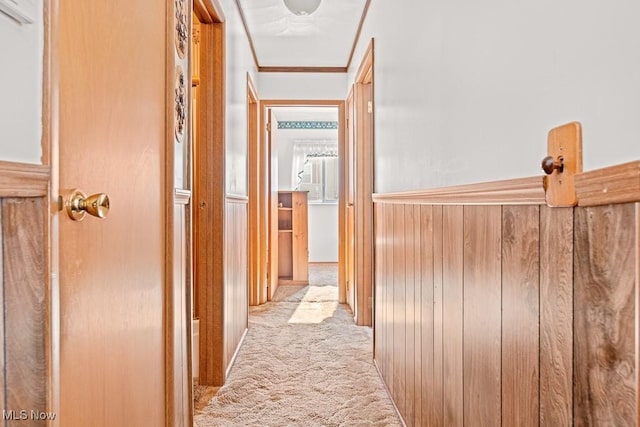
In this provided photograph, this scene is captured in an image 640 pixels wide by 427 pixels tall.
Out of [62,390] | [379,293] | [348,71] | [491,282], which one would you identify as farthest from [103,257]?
[348,71]

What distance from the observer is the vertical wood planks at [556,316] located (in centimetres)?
78

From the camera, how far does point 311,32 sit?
366cm

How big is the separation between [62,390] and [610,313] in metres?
0.94

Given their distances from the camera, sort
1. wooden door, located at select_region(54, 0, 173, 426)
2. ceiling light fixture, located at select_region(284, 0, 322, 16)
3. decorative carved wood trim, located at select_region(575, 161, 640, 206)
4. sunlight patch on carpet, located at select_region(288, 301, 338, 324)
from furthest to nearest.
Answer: sunlight patch on carpet, located at select_region(288, 301, 338, 324) → ceiling light fixture, located at select_region(284, 0, 322, 16) → wooden door, located at select_region(54, 0, 173, 426) → decorative carved wood trim, located at select_region(575, 161, 640, 206)

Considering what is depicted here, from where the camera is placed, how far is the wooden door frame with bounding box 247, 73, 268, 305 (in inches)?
176

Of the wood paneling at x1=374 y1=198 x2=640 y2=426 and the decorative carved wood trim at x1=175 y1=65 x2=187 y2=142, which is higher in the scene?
the decorative carved wood trim at x1=175 y1=65 x2=187 y2=142

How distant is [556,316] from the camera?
0.81 m

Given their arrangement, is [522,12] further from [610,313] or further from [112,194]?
[112,194]

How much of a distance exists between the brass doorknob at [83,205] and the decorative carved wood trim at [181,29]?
89cm

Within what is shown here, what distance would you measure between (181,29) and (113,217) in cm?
89

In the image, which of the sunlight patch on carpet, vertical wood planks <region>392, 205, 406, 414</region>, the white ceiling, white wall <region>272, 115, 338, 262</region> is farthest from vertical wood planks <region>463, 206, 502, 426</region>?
white wall <region>272, 115, 338, 262</region>

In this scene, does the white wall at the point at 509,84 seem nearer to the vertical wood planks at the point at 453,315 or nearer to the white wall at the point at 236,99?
the vertical wood planks at the point at 453,315

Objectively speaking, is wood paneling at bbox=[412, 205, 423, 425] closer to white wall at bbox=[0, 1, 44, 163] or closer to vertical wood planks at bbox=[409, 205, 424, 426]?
vertical wood planks at bbox=[409, 205, 424, 426]

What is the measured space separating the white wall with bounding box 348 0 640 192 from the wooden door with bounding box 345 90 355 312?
2072mm
